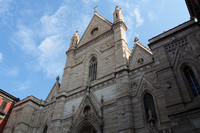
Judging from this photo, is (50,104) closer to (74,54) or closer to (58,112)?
(58,112)

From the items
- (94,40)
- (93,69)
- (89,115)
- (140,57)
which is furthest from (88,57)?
(89,115)

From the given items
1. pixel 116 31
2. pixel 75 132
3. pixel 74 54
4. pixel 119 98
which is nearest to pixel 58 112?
pixel 75 132

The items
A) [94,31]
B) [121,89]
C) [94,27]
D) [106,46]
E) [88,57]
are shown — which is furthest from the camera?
[94,27]

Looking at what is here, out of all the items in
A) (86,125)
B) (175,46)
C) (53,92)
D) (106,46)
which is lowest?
(86,125)

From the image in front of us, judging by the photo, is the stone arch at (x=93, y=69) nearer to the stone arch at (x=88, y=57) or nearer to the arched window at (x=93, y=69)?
the arched window at (x=93, y=69)

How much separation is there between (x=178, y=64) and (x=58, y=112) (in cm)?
1293

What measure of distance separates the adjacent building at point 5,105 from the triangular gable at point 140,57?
18384mm

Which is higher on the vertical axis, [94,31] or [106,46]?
[94,31]

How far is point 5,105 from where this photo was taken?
25203 mm

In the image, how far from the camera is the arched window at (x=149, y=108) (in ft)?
43.1

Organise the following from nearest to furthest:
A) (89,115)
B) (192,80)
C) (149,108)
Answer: (192,80), (149,108), (89,115)

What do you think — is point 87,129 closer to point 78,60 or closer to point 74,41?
point 78,60

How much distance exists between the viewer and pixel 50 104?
2269cm

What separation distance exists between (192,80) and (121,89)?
5849 mm
